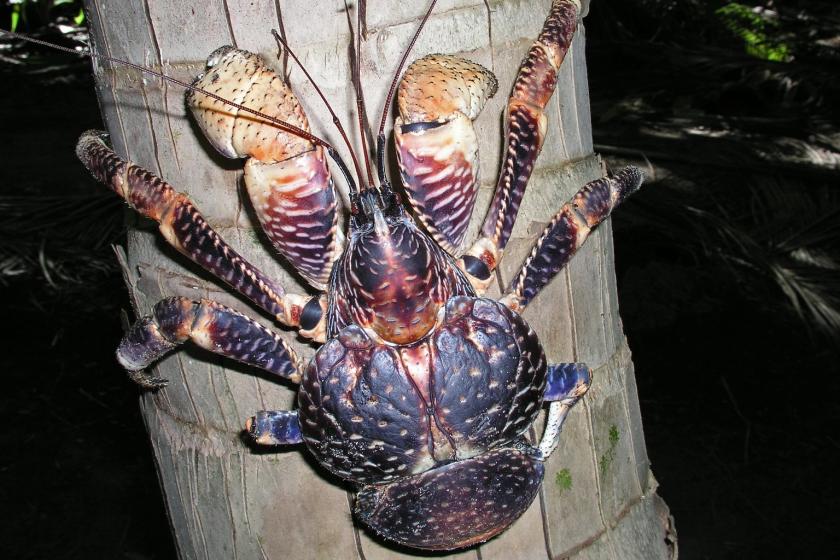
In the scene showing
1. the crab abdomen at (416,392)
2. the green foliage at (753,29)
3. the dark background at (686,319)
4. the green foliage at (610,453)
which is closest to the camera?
the crab abdomen at (416,392)

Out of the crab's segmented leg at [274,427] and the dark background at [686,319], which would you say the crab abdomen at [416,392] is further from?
the dark background at [686,319]

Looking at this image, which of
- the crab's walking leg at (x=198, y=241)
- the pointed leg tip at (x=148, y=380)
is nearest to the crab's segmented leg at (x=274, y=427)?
the crab's walking leg at (x=198, y=241)

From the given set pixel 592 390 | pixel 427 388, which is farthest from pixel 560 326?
pixel 427 388

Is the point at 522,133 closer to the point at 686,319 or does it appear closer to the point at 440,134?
the point at 440,134

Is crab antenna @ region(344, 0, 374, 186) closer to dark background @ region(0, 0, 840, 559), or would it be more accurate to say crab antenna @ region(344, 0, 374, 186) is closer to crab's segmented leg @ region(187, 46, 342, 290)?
crab's segmented leg @ region(187, 46, 342, 290)

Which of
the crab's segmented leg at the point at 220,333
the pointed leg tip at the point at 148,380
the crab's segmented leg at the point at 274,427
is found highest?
the crab's segmented leg at the point at 220,333

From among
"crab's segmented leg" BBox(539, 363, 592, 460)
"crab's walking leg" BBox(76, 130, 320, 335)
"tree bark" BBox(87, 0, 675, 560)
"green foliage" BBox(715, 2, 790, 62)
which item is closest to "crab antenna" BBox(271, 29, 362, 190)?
"tree bark" BBox(87, 0, 675, 560)

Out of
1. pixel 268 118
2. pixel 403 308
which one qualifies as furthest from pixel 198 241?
pixel 403 308
